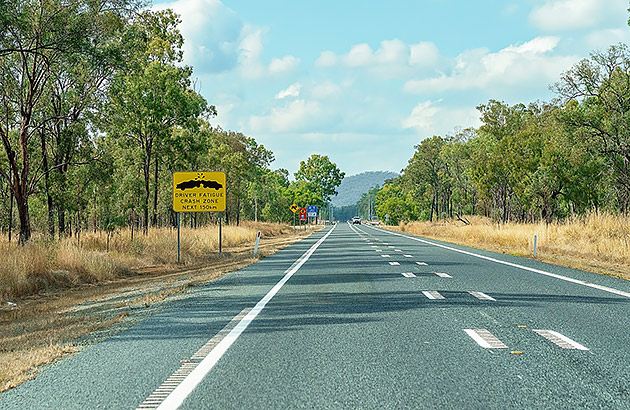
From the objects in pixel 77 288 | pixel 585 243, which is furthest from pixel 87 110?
pixel 585 243

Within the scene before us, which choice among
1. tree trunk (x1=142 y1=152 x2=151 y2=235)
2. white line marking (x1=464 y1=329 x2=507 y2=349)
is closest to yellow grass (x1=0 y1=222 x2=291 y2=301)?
tree trunk (x1=142 y1=152 x2=151 y2=235)

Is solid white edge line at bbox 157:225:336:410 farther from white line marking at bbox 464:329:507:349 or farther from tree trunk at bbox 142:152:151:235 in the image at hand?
tree trunk at bbox 142:152:151:235

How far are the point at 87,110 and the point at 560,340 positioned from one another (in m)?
21.6

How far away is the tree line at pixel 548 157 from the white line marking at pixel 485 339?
2230 cm

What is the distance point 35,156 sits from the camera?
98.1ft

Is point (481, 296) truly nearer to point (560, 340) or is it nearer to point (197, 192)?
point (560, 340)

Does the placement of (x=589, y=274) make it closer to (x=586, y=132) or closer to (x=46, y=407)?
(x=46, y=407)

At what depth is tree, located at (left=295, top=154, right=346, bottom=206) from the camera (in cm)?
16050

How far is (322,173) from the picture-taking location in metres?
160

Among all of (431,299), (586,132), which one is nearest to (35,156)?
(431,299)

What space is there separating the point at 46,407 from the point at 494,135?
239ft

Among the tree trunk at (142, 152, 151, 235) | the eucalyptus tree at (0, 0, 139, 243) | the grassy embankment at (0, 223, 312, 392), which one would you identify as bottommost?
the grassy embankment at (0, 223, 312, 392)

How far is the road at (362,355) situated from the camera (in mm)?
5301

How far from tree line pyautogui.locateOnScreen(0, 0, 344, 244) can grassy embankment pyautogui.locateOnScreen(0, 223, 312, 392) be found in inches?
86.8
